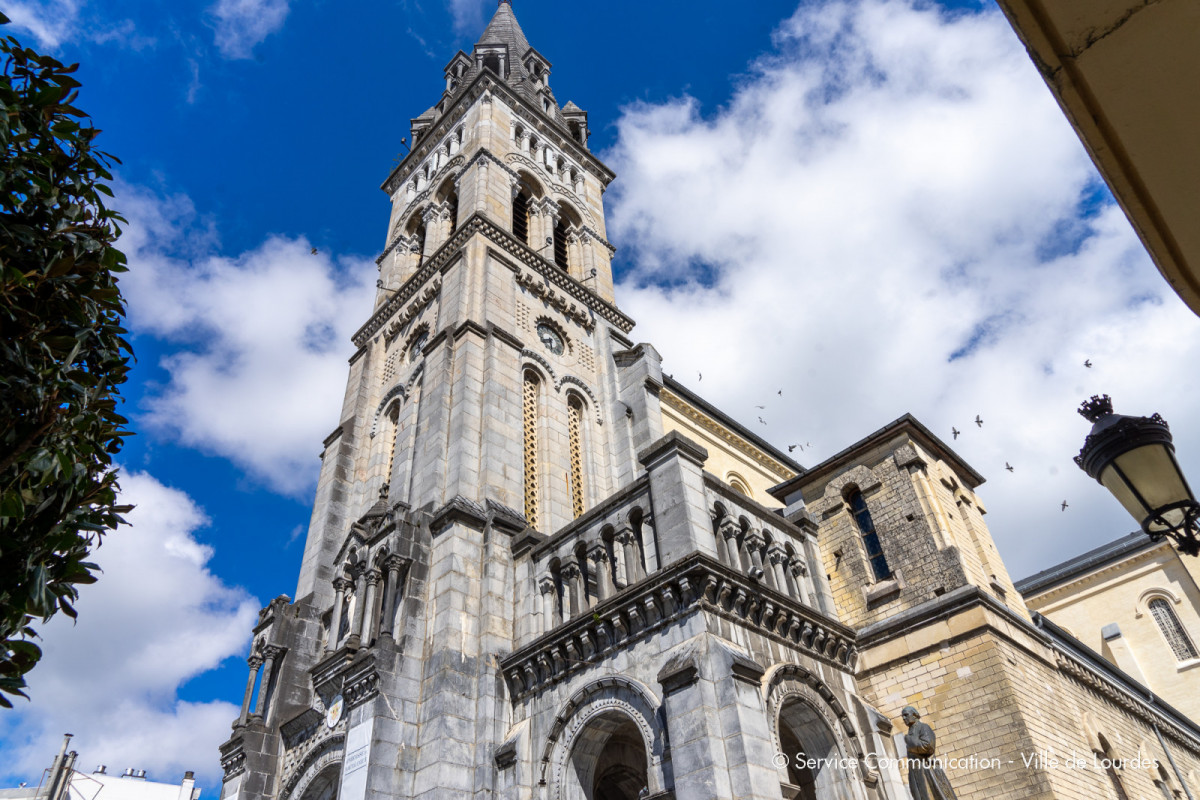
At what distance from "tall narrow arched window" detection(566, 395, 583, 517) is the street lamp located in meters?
15.0

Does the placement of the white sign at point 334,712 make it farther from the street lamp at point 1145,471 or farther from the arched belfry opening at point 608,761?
the street lamp at point 1145,471

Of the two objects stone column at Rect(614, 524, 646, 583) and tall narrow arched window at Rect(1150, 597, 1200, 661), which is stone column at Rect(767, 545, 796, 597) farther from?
tall narrow arched window at Rect(1150, 597, 1200, 661)

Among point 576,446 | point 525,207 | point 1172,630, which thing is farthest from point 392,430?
point 1172,630

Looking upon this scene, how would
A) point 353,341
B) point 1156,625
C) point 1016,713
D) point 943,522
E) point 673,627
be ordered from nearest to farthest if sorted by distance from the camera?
point 673,627 < point 1016,713 < point 943,522 < point 353,341 < point 1156,625

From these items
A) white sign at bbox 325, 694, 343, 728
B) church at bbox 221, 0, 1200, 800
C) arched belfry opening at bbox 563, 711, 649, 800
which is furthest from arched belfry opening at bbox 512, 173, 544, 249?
arched belfry opening at bbox 563, 711, 649, 800

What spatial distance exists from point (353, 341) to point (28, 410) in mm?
22330

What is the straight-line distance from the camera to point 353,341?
27.0m

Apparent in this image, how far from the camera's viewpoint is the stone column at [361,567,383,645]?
602 inches

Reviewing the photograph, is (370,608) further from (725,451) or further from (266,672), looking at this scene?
(725,451)

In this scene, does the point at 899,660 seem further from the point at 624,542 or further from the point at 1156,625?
the point at 1156,625

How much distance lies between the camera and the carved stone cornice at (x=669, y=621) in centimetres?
1255

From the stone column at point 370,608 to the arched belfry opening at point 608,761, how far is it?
4.91m

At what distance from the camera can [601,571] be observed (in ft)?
47.7


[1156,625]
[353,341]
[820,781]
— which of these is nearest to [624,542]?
[820,781]
